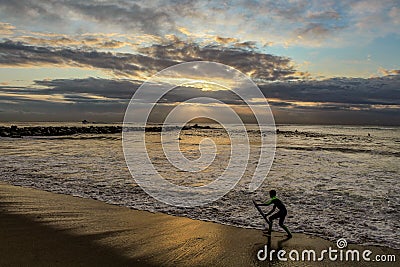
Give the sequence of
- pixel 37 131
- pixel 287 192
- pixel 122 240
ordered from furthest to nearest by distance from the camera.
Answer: pixel 37 131, pixel 287 192, pixel 122 240

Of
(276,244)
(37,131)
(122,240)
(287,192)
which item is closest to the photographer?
(122,240)

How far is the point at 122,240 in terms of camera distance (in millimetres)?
7105

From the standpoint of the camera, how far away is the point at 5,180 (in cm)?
1458

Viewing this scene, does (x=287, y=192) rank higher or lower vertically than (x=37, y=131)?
lower

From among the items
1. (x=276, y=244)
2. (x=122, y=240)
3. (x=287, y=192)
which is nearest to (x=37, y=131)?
(x=287, y=192)

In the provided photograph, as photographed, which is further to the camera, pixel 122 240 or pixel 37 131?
pixel 37 131

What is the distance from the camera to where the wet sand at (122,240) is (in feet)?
20.0

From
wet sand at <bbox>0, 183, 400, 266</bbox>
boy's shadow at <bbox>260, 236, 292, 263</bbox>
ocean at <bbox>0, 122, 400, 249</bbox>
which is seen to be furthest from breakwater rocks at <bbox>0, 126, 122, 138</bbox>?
boy's shadow at <bbox>260, 236, 292, 263</bbox>

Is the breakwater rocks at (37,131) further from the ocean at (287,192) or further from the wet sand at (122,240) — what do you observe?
the wet sand at (122,240)

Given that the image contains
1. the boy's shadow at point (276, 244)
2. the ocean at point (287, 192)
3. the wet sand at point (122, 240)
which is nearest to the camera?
the wet sand at point (122, 240)

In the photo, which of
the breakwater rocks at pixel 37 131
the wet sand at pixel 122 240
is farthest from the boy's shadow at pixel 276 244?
the breakwater rocks at pixel 37 131

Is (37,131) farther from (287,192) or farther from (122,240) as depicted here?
(122,240)

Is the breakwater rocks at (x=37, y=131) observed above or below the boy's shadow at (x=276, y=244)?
above

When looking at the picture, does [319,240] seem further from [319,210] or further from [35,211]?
[35,211]
